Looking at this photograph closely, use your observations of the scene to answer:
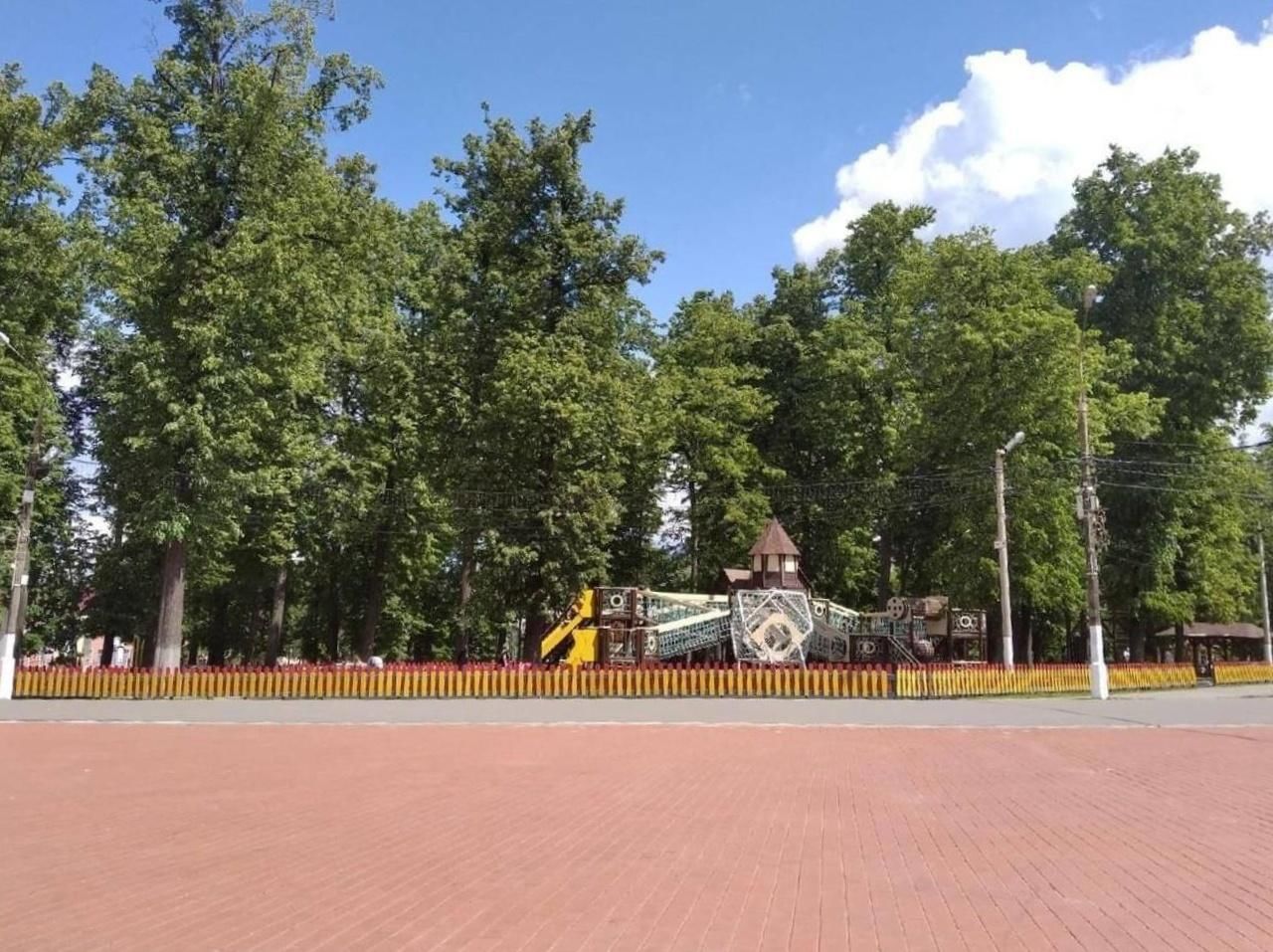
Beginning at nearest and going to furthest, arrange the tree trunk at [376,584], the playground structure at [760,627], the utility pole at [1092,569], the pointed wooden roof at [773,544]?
the utility pole at [1092,569], the playground structure at [760,627], the pointed wooden roof at [773,544], the tree trunk at [376,584]

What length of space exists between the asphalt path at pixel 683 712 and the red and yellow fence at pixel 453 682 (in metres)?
1.02

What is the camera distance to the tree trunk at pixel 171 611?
2861 cm

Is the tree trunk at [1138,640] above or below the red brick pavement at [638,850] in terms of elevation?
above

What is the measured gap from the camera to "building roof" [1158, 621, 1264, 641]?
173 feet

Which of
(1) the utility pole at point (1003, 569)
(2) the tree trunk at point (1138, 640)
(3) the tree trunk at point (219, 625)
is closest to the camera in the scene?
(1) the utility pole at point (1003, 569)

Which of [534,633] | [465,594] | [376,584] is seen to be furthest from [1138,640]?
[376,584]

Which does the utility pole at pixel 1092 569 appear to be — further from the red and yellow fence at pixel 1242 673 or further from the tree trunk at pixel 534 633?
the tree trunk at pixel 534 633

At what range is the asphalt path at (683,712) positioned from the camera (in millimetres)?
19953

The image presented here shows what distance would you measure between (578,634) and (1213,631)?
39.9 metres

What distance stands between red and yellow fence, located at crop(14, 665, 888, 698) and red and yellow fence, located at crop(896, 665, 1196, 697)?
3.34ft

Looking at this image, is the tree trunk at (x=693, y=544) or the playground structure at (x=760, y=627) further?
the tree trunk at (x=693, y=544)

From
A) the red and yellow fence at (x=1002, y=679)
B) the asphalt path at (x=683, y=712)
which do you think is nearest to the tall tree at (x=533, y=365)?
the asphalt path at (x=683, y=712)

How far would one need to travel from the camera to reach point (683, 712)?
22.3 meters

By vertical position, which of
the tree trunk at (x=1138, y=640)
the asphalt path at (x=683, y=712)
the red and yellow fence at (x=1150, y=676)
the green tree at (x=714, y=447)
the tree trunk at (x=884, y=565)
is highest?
the green tree at (x=714, y=447)
